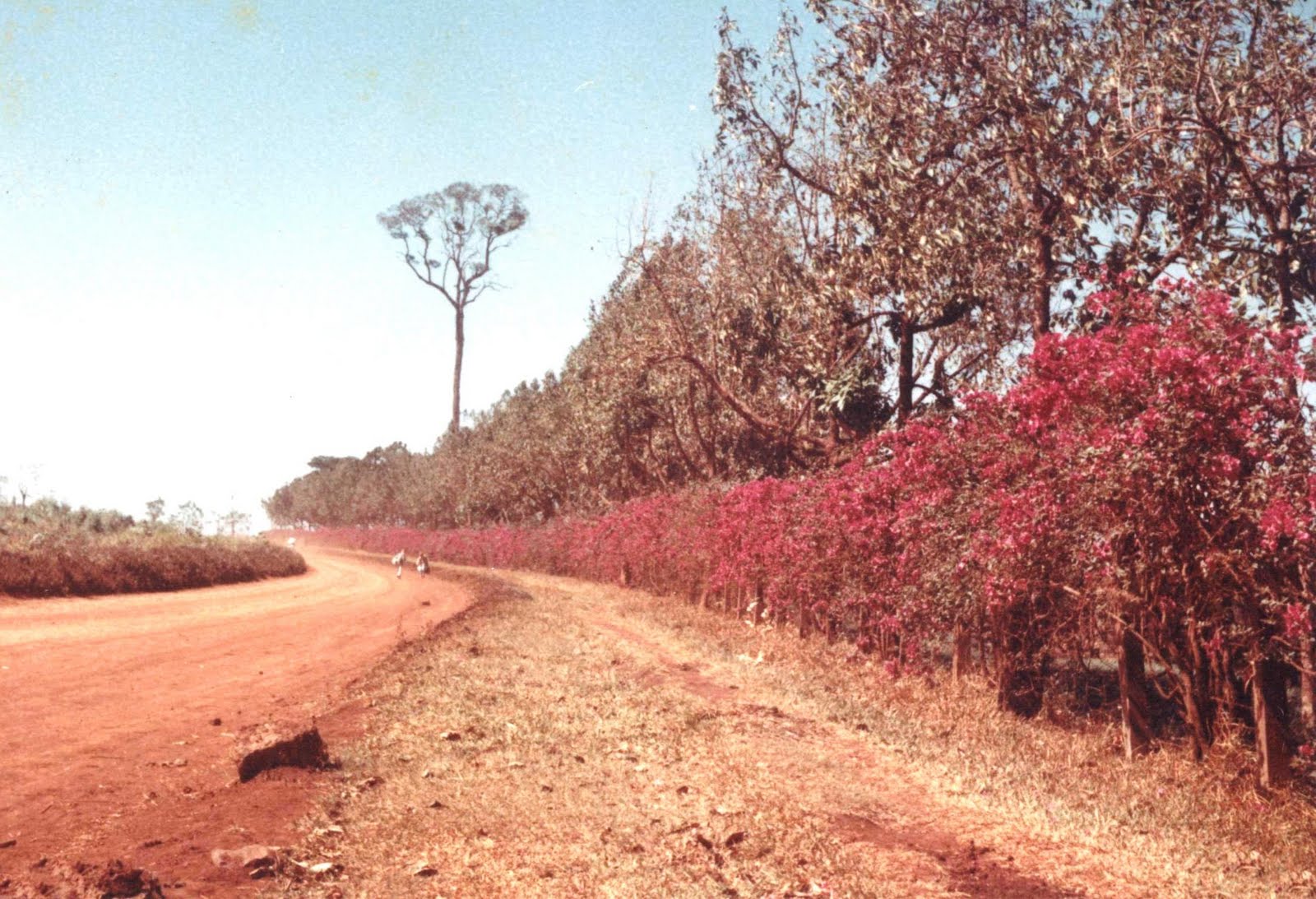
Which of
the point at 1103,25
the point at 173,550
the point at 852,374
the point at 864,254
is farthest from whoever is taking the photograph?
the point at 173,550

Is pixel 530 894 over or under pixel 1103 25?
under

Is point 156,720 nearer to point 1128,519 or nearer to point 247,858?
point 247,858

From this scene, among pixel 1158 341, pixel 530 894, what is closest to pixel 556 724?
pixel 530 894

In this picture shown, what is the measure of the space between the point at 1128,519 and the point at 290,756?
5929 millimetres

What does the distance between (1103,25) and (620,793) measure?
9036 millimetres

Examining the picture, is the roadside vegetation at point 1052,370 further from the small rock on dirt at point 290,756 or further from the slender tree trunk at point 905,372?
the small rock on dirt at point 290,756


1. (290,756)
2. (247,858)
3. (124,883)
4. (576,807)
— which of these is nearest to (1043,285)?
(576,807)

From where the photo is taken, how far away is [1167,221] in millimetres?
10664

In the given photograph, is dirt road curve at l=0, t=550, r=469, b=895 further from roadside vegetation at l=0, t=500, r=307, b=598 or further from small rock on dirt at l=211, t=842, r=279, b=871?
roadside vegetation at l=0, t=500, r=307, b=598

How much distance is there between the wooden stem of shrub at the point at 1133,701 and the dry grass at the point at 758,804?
11.5 inches

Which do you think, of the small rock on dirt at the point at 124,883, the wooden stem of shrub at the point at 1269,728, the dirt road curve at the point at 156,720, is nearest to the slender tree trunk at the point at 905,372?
the dirt road curve at the point at 156,720

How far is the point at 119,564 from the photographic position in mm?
22297

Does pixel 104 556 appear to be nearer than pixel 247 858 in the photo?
No

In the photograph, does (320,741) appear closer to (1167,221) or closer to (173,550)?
(1167,221)
